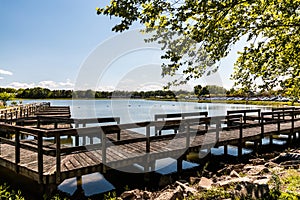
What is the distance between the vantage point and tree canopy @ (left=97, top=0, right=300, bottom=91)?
536 centimetres

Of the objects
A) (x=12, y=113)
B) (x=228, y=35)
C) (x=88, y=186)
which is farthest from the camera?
(x=12, y=113)

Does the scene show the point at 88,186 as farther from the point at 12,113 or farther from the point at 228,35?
the point at 12,113

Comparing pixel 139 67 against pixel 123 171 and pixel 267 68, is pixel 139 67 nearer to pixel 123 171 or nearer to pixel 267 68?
pixel 123 171

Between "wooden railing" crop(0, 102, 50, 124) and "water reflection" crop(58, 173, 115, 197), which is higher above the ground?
"wooden railing" crop(0, 102, 50, 124)

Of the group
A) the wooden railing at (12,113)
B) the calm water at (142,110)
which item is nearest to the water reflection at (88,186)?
the wooden railing at (12,113)

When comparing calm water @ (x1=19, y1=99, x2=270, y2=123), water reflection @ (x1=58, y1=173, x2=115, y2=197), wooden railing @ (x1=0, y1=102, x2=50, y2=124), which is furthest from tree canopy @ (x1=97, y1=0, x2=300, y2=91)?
calm water @ (x1=19, y1=99, x2=270, y2=123)

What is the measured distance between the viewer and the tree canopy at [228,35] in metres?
5.36

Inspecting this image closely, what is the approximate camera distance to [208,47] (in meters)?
6.19

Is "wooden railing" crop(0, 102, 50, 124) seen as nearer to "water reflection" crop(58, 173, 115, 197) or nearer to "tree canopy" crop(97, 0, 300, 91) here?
"water reflection" crop(58, 173, 115, 197)

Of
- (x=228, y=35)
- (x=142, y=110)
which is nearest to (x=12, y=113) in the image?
(x=228, y=35)

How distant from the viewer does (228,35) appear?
5961mm

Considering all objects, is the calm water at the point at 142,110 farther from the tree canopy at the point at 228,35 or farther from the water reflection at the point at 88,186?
the tree canopy at the point at 228,35

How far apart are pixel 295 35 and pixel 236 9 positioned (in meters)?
1.79

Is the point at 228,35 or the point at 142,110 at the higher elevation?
the point at 228,35
